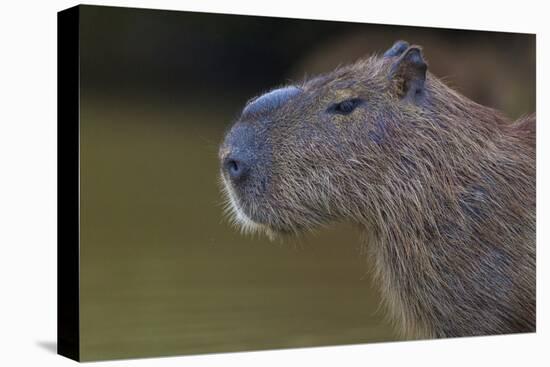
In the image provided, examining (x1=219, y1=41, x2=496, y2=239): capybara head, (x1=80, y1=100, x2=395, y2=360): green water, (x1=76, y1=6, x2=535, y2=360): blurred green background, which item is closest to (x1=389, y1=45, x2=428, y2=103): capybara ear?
(x1=219, y1=41, x2=496, y2=239): capybara head

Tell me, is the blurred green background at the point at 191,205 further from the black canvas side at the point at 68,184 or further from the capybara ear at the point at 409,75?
the capybara ear at the point at 409,75

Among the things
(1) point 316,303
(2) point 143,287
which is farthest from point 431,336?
(2) point 143,287

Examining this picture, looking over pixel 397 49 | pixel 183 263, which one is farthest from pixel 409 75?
pixel 183 263

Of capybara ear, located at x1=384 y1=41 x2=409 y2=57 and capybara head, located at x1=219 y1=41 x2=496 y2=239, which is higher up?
capybara ear, located at x1=384 y1=41 x2=409 y2=57

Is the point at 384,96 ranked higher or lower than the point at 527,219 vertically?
higher

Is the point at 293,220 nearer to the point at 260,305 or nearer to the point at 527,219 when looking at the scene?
the point at 260,305

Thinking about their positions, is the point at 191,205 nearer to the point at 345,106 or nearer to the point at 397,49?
the point at 345,106

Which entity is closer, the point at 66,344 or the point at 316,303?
the point at 66,344

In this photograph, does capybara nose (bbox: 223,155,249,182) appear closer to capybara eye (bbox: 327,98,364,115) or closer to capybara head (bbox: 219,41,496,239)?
capybara head (bbox: 219,41,496,239)
